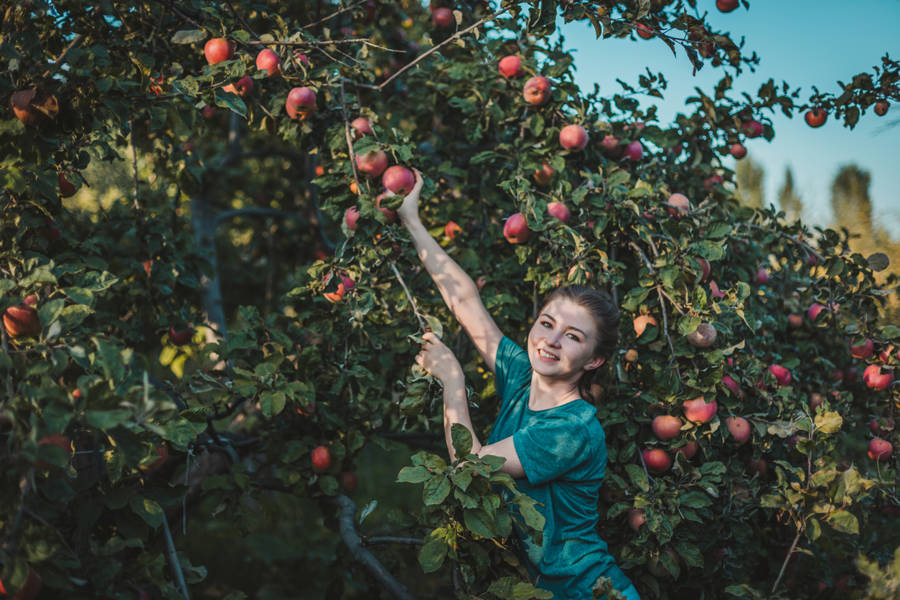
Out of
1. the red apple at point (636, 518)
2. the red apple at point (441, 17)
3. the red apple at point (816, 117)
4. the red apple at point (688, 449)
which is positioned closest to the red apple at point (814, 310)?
the red apple at point (816, 117)

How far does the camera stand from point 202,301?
3.83m

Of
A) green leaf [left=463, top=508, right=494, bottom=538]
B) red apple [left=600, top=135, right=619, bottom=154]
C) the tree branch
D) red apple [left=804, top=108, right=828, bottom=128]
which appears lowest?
the tree branch

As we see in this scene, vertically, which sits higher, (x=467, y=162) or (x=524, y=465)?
(x=467, y=162)

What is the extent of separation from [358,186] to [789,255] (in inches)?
80.3

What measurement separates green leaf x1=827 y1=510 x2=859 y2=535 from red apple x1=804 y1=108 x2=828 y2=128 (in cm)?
170

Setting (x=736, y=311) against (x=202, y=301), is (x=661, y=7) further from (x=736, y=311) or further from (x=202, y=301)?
(x=202, y=301)

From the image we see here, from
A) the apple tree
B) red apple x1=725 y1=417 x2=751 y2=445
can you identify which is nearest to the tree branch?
the apple tree

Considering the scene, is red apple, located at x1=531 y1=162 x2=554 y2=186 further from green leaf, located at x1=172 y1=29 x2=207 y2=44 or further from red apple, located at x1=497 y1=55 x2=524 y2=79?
green leaf, located at x1=172 y1=29 x2=207 y2=44

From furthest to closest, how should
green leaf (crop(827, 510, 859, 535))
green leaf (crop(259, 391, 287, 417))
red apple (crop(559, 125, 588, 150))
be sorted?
red apple (crop(559, 125, 588, 150))
green leaf (crop(259, 391, 287, 417))
green leaf (crop(827, 510, 859, 535))

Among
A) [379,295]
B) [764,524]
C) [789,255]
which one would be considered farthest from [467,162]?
[764,524]

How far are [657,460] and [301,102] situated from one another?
171 centimetres

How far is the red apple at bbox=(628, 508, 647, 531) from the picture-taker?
77.5 inches

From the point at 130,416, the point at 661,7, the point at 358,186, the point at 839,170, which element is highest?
the point at 839,170

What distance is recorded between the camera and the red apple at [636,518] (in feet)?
6.46
